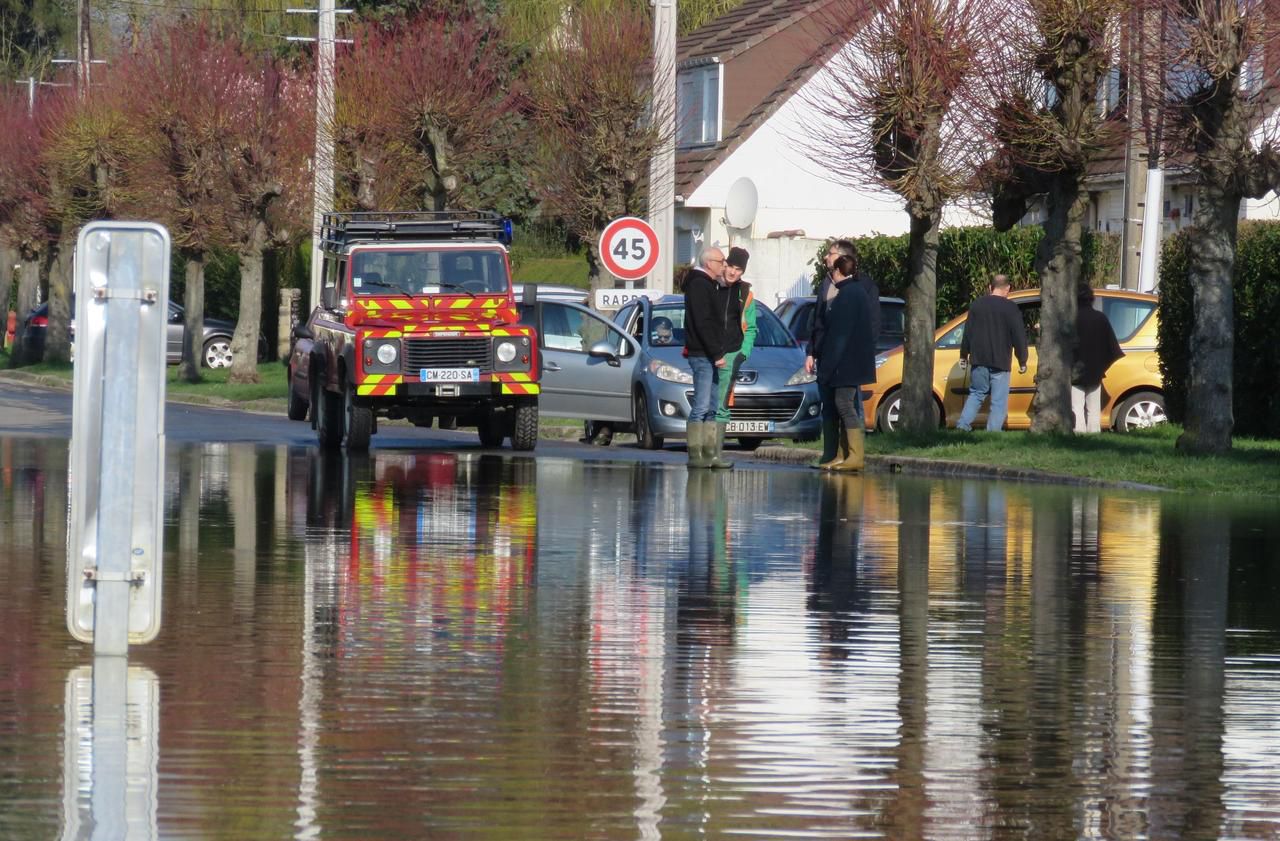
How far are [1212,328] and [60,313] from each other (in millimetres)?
42584

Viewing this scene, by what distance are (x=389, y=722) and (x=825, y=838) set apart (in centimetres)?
188

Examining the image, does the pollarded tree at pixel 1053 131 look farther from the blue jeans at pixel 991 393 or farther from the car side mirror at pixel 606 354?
the car side mirror at pixel 606 354

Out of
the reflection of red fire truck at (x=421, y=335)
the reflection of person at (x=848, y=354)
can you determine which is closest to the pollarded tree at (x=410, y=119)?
the reflection of red fire truck at (x=421, y=335)

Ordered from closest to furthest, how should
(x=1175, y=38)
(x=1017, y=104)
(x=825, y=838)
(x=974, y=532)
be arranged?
(x=825, y=838) → (x=974, y=532) → (x=1175, y=38) → (x=1017, y=104)

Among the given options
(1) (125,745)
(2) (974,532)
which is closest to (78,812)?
(1) (125,745)

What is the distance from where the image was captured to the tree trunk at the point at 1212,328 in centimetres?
2145

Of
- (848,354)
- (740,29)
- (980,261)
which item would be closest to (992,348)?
(848,354)

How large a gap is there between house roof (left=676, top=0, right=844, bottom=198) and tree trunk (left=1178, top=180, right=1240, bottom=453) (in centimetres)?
3026

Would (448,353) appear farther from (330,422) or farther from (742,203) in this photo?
(742,203)

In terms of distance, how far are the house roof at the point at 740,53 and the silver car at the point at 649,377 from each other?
24.2 meters

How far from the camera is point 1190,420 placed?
21.6 m

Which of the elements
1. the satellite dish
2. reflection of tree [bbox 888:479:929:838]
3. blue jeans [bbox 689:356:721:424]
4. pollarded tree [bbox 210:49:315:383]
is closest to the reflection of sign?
blue jeans [bbox 689:356:721:424]

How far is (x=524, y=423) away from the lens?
25078 millimetres

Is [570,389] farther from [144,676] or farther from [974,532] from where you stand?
[144,676]
